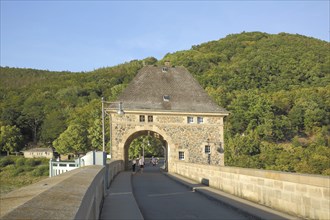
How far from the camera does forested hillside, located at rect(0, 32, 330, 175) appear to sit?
227 ft

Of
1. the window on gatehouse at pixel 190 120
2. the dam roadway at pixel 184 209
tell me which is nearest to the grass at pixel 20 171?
the window on gatehouse at pixel 190 120

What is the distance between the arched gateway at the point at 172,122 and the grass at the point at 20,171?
1604 inches

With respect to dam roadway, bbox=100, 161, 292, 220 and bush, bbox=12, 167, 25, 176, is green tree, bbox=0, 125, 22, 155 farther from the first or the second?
dam roadway, bbox=100, 161, 292, 220

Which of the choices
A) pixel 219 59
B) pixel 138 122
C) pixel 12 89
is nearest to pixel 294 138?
pixel 219 59

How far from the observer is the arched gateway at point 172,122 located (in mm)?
33219

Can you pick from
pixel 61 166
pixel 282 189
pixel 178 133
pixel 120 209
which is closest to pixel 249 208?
pixel 282 189

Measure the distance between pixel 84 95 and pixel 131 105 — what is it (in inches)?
3949

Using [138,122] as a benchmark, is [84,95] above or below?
above

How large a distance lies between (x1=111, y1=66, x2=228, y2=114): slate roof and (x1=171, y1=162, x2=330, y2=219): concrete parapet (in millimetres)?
19098

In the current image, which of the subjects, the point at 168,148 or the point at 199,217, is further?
the point at 168,148

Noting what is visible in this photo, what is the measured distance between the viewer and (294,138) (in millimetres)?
77938

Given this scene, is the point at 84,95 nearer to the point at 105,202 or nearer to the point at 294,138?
the point at 294,138

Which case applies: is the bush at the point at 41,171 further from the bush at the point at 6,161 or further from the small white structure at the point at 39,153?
the small white structure at the point at 39,153

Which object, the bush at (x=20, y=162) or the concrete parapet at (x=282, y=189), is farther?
A: the bush at (x=20, y=162)
